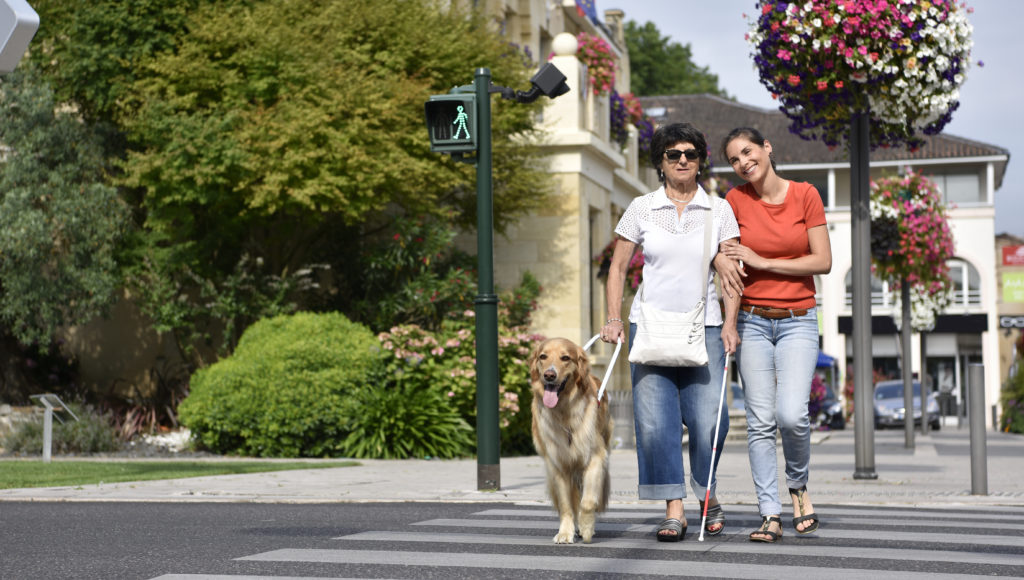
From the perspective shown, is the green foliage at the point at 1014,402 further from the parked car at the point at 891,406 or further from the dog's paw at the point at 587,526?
the dog's paw at the point at 587,526

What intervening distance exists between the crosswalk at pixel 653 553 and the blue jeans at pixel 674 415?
0.33 meters

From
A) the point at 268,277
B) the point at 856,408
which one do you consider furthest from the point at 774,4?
the point at 268,277

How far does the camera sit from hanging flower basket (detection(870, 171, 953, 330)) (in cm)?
2322

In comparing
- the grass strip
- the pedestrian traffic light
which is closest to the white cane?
the pedestrian traffic light

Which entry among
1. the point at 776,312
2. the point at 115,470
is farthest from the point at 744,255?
the point at 115,470

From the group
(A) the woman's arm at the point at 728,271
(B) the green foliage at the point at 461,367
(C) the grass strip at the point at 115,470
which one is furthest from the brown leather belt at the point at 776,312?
(B) the green foliage at the point at 461,367

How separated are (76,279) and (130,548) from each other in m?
13.8

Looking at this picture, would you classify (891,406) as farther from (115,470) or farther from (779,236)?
(779,236)

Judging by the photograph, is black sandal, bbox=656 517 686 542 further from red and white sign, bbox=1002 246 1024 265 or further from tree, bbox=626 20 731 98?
tree, bbox=626 20 731 98

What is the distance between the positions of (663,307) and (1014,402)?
30669mm

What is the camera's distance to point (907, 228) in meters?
23.4

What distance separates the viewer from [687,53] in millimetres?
70312

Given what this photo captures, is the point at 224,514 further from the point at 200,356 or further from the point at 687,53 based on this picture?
the point at 687,53

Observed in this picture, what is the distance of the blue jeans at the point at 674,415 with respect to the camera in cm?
693
